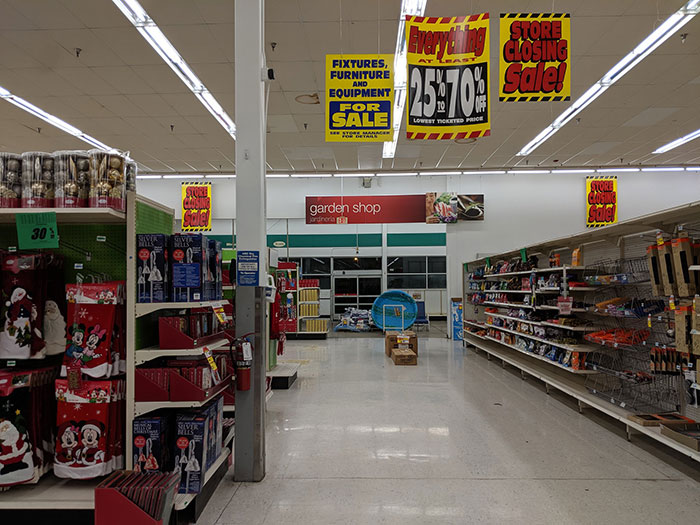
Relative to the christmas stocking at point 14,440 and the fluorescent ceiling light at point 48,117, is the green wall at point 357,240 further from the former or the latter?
the christmas stocking at point 14,440

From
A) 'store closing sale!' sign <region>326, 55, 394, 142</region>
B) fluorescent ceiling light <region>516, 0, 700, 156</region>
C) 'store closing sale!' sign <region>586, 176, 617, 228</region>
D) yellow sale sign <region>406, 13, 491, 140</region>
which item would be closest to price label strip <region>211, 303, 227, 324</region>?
'store closing sale!' sign <region>326, 55, 394, 142</region>

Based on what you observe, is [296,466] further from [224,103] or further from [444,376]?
[224,103]

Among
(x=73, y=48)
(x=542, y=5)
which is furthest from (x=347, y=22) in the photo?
(x=73, y=48)

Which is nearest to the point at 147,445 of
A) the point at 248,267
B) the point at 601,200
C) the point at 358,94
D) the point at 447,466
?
the point at 248,267

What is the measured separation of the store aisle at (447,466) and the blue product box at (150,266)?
1.50m

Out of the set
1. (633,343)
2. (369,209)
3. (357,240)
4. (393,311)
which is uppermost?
(369,209)

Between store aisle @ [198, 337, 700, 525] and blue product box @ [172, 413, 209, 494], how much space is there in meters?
0.29

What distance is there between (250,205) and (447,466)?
2718 mm

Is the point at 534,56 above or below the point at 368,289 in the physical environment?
above

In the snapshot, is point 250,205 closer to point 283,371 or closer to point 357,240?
point 283,371

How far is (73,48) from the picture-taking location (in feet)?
19.9

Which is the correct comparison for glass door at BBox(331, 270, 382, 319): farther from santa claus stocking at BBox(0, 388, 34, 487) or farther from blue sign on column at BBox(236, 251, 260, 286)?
santa claus stocking at BBox(0, 388, 34, 487)

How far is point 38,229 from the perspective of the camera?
7.97 ft

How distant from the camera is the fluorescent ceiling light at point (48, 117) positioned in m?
7.57
